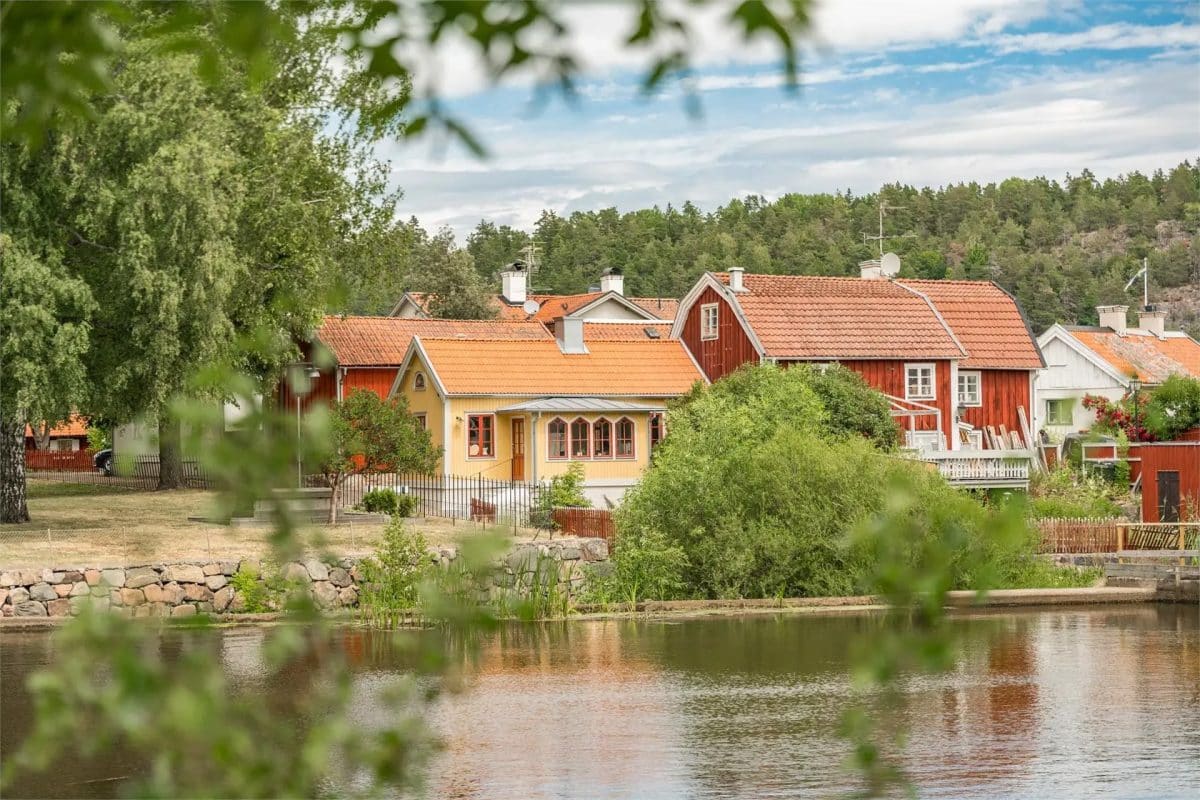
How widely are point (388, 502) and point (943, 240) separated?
307ft

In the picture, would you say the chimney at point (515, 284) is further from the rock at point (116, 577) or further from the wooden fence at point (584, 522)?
the rock at point (116, 577)

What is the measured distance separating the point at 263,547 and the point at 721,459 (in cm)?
872

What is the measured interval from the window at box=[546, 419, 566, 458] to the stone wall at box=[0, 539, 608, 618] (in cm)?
1345

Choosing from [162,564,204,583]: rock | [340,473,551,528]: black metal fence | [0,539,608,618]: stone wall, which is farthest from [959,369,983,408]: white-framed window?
[162,564,204,583]: rock

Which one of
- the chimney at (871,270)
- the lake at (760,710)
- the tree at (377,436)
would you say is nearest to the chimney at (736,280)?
the chimney at (871,270)

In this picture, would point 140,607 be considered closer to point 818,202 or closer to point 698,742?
point 698,742

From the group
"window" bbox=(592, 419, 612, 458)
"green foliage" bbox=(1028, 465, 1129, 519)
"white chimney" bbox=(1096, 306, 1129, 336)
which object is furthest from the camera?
"white chimney" bbox=(1096, 306, 1129, 336)

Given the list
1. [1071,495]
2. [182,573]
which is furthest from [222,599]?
[1071,495]

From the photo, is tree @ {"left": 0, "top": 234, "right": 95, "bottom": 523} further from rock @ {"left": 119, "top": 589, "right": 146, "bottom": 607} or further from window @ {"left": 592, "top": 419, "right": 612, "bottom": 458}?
window @ {"left": 592, "top": 419, "right": 612, "bottom": 458}

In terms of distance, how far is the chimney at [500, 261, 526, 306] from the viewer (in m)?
73.1

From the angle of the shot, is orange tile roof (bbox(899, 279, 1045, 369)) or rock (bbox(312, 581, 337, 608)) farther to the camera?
orange tile roof (bbox(899, 279, 1045, 369))

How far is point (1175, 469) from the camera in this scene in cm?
3844

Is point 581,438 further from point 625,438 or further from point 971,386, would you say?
point 971,386

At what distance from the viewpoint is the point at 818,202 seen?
12512 centimetres
